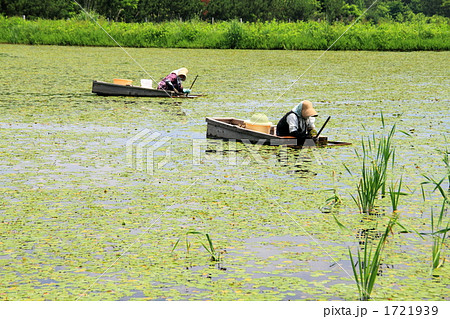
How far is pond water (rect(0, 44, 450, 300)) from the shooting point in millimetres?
5129

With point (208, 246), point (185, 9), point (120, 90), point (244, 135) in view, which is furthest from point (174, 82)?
point (185, 9)

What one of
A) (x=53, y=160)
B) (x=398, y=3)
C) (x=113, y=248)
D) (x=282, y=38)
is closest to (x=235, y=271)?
(x=113, y=248)

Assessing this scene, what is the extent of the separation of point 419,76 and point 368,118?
29.6 feet

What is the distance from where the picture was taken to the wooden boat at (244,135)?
10344 millimetres

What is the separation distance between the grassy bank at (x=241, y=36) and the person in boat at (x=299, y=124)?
23.0 m

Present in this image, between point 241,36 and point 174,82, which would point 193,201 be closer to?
point 174,82

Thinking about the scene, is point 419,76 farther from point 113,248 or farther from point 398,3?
point 398,3

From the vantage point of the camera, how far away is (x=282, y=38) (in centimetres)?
3341

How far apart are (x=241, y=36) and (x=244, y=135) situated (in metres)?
23.8

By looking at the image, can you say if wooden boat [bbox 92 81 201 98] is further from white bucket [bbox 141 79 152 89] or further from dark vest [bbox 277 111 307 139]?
dark vest [bbox 277 111 307 139]

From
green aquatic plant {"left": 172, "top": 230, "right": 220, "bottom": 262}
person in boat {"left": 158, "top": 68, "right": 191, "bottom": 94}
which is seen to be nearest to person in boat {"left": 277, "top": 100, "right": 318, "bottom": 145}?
green aquatic plant {"left": 172, "top": 230, "right": 220, "bottom": 262}

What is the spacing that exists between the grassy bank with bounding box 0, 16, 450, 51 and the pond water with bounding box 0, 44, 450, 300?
55.1 ft

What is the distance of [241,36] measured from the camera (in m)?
33.9

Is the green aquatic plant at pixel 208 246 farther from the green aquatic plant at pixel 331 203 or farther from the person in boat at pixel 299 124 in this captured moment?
the person in boat at pixel 299 124
